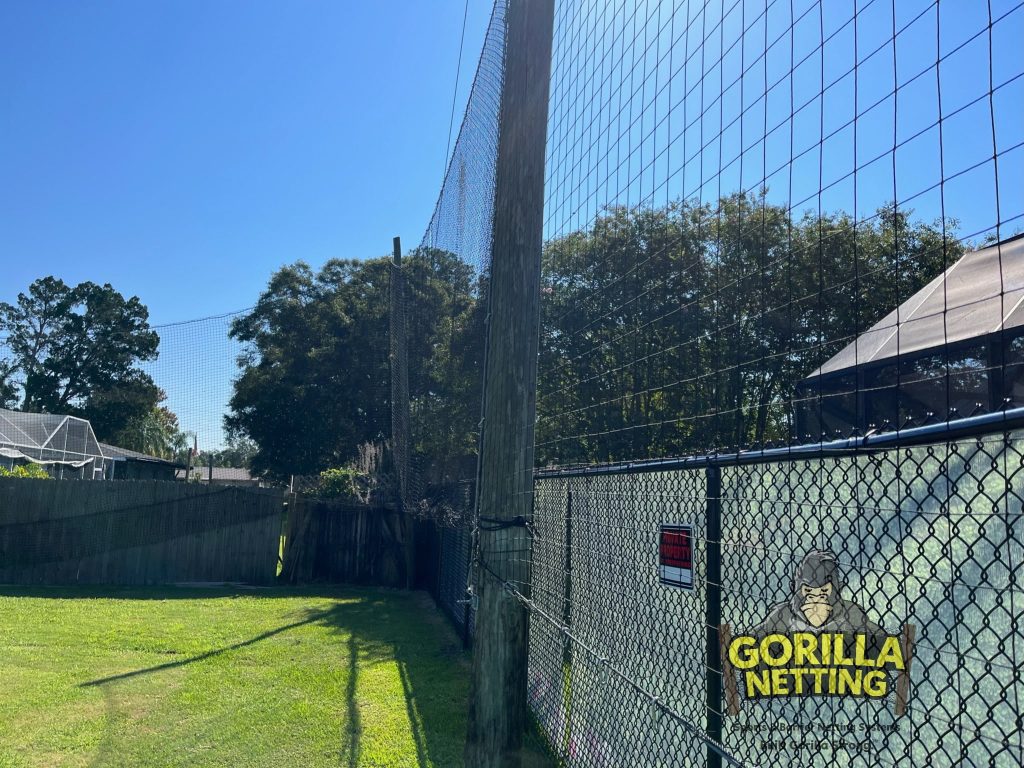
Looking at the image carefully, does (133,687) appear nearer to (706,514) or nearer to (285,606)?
(285,606)

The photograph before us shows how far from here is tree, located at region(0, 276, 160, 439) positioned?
3169 centimetres

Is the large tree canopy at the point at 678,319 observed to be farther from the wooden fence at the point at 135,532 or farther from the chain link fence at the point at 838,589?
the wooden fence at the point at 135,532

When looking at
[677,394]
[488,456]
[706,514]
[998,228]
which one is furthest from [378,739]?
[998,228]

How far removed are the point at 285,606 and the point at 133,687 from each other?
4215 millimetres

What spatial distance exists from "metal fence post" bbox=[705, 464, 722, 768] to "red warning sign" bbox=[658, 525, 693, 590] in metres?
0.14

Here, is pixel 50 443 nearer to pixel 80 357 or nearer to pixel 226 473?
pixel 80 357

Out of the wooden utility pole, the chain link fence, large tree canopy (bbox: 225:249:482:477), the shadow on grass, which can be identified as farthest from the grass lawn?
large tree canopy (bbox: 225:249:482:477)

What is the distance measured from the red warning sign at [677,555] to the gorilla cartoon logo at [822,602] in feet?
1.75

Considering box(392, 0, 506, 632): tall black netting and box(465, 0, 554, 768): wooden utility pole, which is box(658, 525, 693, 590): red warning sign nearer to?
box(465, 0, 554, 768): wooden utility pole

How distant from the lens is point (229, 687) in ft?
19.4

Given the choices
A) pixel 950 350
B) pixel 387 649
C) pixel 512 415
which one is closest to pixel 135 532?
pixel 387 649

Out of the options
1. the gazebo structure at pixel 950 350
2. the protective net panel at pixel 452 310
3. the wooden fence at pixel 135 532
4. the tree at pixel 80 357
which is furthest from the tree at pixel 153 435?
the gazebo structure at pixel 950 350

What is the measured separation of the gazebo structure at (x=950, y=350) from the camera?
8.29ft

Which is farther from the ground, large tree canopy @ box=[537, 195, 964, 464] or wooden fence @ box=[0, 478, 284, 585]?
large tree canopy @ box=[537, 195, 964, 464]
